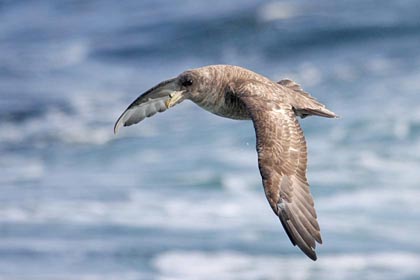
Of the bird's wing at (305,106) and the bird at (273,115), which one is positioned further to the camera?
the bird's wing at (305,106)

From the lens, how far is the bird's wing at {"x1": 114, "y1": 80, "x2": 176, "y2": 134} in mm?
10289

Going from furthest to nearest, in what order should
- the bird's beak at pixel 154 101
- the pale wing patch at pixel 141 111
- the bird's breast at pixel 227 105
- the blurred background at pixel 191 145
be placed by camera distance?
the blurred background at pixel 191 145, the pale wing patch at pixel 141 111, the bird's beak at pixel 154 101, the bird's breast at pixel 227 105

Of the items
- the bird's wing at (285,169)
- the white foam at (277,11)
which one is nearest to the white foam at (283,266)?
the bird's wing at (285,169)

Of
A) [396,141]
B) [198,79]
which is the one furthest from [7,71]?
[198,79]

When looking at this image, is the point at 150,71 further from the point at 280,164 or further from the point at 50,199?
the point at 280,164

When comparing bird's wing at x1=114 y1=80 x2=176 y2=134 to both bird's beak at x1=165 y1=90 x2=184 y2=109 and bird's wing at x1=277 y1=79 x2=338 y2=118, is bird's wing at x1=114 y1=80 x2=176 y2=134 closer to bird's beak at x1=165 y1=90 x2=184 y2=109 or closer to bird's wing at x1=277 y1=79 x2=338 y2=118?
bird's beak at x1=165 y1=90 x2=184 y2=109

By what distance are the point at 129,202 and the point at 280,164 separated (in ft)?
43.7

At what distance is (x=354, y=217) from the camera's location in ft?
68.1

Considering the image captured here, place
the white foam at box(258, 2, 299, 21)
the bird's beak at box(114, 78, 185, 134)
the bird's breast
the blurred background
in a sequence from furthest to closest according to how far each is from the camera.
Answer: the white foam at box(258, 2, 299, 21)
the blurred background
the bird's beak at box(114, 78, 185, 134)
the bird's breast

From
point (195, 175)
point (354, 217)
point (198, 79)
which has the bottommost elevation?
point (198, 79)

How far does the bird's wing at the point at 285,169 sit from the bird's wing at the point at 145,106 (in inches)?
47.2

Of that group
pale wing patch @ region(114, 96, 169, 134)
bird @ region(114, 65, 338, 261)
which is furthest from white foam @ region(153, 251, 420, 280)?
bird @ region(114, 65, 338, 261)

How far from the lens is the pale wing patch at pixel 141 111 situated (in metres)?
10.5

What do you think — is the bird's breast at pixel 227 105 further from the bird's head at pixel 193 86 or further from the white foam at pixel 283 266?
the white foam at pixel 283 266
